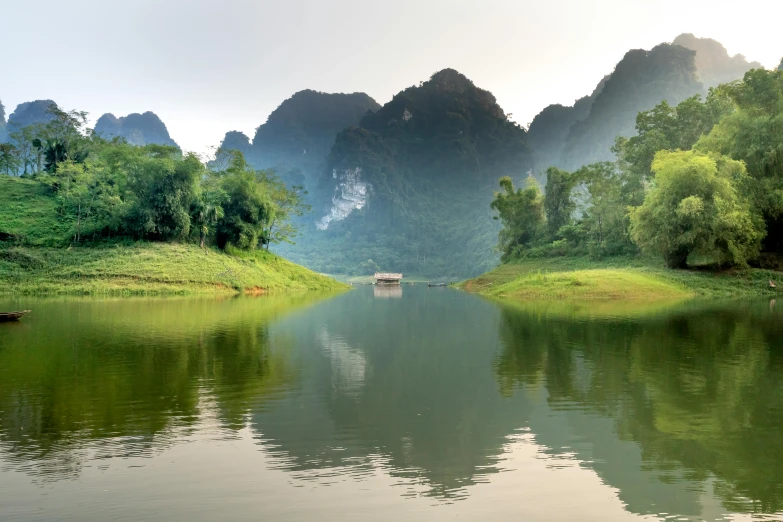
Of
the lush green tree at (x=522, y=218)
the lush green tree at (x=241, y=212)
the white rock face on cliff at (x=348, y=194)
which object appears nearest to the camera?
the lush green tree at (x=241, y=212)

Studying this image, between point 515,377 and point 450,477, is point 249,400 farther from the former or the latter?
point 515,377

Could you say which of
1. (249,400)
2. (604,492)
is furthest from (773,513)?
(249,400)

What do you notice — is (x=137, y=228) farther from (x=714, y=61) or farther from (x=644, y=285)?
(x=714, y=61)

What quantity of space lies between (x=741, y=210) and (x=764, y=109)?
37.3 feet

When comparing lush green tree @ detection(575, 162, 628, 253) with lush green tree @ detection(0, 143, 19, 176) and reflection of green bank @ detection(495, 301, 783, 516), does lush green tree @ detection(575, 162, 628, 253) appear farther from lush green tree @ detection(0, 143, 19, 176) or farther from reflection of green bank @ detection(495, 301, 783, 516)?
lush green tree @ detection(0, 143, 19, 176)

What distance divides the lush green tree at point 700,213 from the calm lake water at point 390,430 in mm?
24695

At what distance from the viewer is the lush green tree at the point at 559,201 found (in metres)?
64.6

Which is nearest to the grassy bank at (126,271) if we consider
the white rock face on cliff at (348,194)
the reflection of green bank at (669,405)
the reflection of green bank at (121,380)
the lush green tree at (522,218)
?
the reflection of green bank at (121,380)

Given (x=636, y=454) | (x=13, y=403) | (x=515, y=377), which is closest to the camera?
(x=636, y=454)

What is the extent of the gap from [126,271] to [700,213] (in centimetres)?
4314

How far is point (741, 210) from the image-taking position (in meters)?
39.3

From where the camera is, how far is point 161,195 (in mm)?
49312

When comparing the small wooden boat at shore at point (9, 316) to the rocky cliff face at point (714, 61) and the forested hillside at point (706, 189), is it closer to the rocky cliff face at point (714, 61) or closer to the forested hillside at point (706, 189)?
the forested hillside at point (706, 189)

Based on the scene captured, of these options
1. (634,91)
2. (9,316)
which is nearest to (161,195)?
(9,316)
